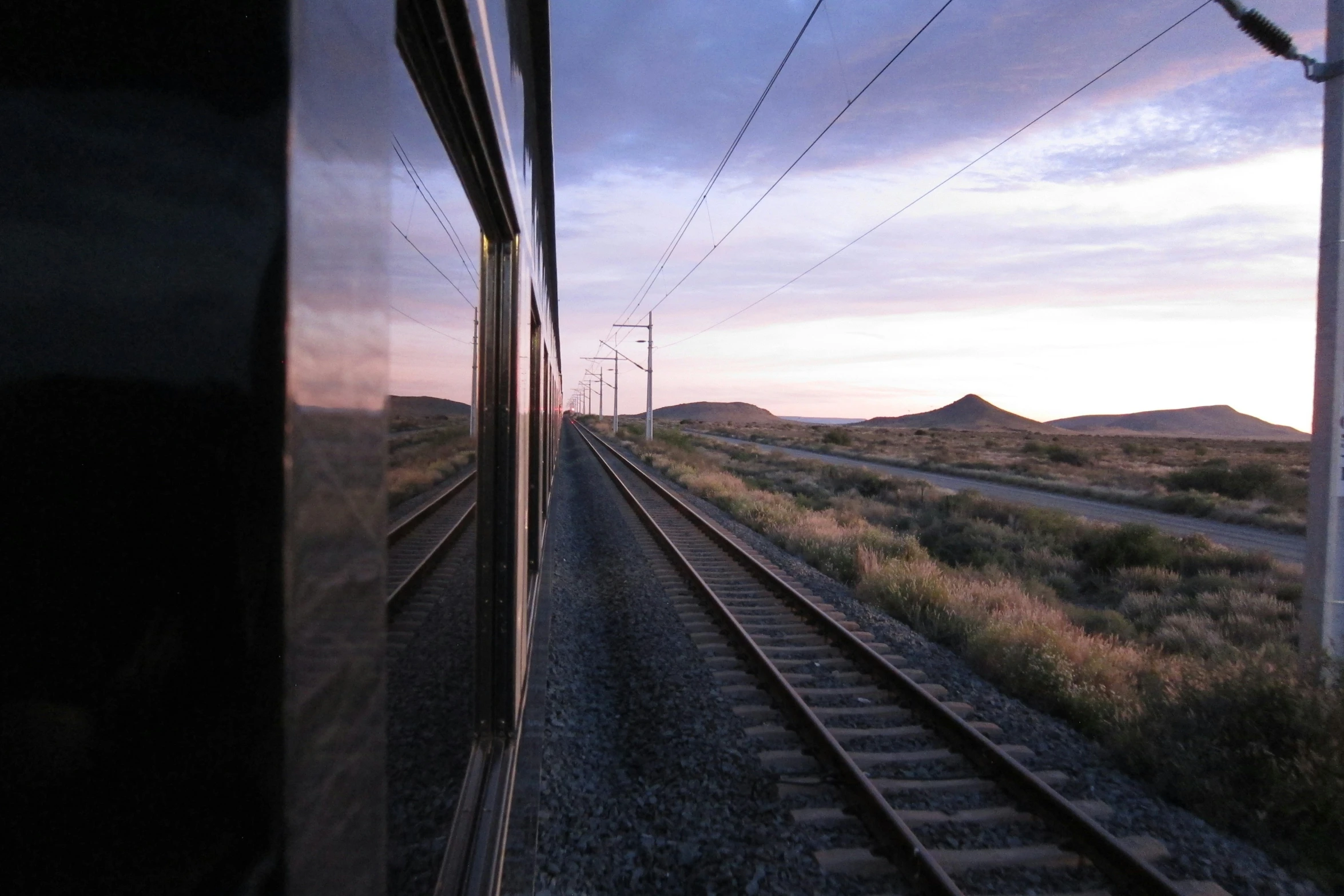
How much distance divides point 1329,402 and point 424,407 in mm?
7490

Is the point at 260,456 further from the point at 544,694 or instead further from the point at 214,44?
the point at 544,694

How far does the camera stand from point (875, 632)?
9.11 metres

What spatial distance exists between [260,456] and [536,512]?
7.88 m

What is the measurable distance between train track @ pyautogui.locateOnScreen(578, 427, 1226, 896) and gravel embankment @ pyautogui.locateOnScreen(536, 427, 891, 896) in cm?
21

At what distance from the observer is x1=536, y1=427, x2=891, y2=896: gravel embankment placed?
171 inches

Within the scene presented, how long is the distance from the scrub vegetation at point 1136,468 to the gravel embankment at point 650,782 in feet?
78.1

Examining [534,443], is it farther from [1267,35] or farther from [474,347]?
[1267,35]

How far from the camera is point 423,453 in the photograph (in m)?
2.34

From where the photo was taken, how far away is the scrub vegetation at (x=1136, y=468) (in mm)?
29980

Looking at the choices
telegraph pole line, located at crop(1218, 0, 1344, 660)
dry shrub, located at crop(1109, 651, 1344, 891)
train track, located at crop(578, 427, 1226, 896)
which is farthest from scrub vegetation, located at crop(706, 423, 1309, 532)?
train track, located at crop(578, 427, 1226, 896)

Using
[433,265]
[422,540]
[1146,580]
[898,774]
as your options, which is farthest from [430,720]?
[1146,580]

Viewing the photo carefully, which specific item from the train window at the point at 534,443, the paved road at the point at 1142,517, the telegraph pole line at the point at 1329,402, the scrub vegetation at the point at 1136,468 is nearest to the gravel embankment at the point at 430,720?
the train window at the point at 534,443

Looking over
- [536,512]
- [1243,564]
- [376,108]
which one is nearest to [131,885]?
[376,108]

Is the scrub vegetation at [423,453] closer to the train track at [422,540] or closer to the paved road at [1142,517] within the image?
the train track at [422,540]
